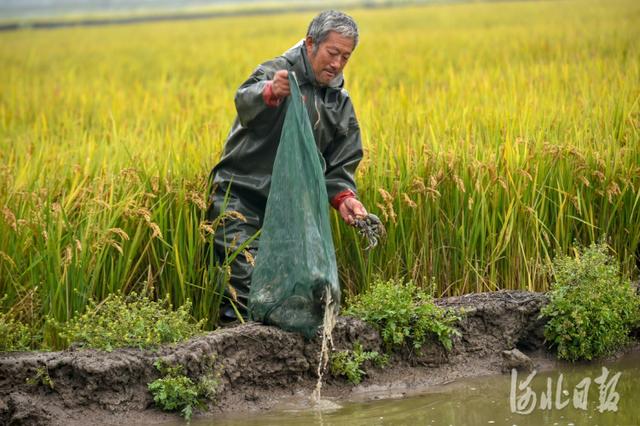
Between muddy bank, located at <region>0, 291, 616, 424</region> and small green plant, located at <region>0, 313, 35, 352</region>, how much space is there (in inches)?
5.3

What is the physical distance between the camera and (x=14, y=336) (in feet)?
11.3

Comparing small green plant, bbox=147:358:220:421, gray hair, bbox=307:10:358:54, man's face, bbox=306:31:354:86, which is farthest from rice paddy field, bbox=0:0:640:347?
gray hair, bbox=307:10:358:54

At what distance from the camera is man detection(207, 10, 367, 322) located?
12.1 ft

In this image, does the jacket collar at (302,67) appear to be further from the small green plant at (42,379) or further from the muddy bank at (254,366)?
the small green plant at (42,379)

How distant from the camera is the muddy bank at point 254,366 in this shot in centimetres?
316

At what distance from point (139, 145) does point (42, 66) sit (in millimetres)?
9064

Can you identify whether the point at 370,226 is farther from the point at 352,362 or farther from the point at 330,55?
the point at 330,55

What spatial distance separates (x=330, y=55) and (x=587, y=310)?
1378 millimetres

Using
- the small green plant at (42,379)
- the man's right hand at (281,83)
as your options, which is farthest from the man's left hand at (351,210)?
the small green plant at (42,379)

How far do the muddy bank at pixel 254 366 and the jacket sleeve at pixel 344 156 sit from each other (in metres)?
0.55

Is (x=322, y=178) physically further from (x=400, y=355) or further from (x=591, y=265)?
(x=591, y=265)

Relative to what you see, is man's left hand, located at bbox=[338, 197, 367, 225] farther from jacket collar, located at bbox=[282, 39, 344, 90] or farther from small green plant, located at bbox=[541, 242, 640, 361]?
small green plant, located at bbox=[541, 242, 640, 361]

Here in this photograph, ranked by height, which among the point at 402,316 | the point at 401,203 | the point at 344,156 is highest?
the point at 344,156

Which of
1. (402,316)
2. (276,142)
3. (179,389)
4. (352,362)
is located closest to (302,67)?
(276,142)
